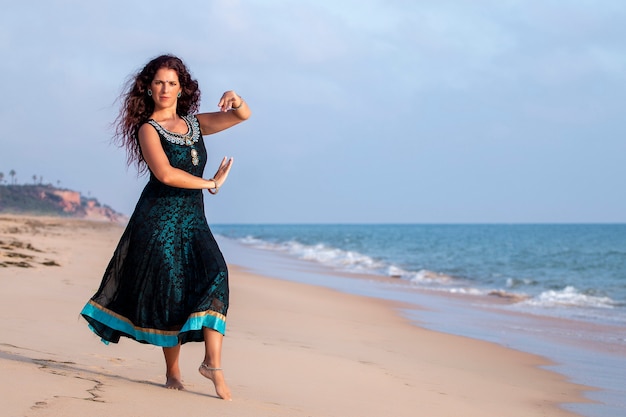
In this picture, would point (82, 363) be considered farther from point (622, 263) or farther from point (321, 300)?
point (622, 263)

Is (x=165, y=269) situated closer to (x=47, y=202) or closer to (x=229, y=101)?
(x=229, y=101)

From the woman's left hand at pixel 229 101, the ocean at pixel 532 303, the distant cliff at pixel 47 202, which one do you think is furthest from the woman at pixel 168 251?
the distant cliff at pixel 47 202

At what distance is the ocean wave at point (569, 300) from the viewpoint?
14906 mm

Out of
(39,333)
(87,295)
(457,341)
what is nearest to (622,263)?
(457,341)

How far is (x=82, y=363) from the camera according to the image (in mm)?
4715

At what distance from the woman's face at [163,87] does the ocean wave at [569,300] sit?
1164 centimetres

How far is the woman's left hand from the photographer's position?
4215 millimetres

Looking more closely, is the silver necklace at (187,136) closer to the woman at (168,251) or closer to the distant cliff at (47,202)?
the woman at (168,251)

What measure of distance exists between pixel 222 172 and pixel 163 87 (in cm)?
56

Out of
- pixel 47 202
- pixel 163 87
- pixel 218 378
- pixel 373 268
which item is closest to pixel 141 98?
pixel 163 87

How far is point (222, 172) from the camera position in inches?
162

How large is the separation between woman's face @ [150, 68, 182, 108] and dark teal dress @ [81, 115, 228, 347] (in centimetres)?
16

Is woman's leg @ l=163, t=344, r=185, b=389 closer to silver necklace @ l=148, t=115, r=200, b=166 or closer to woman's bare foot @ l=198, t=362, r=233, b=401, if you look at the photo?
woman's bare foot @ l=198, t=362, r=233, b=401

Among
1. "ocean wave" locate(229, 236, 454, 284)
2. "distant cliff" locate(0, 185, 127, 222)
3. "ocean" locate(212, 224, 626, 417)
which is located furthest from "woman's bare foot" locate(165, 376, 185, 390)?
"distant cliff" locate(0, 185, 127, 222)
